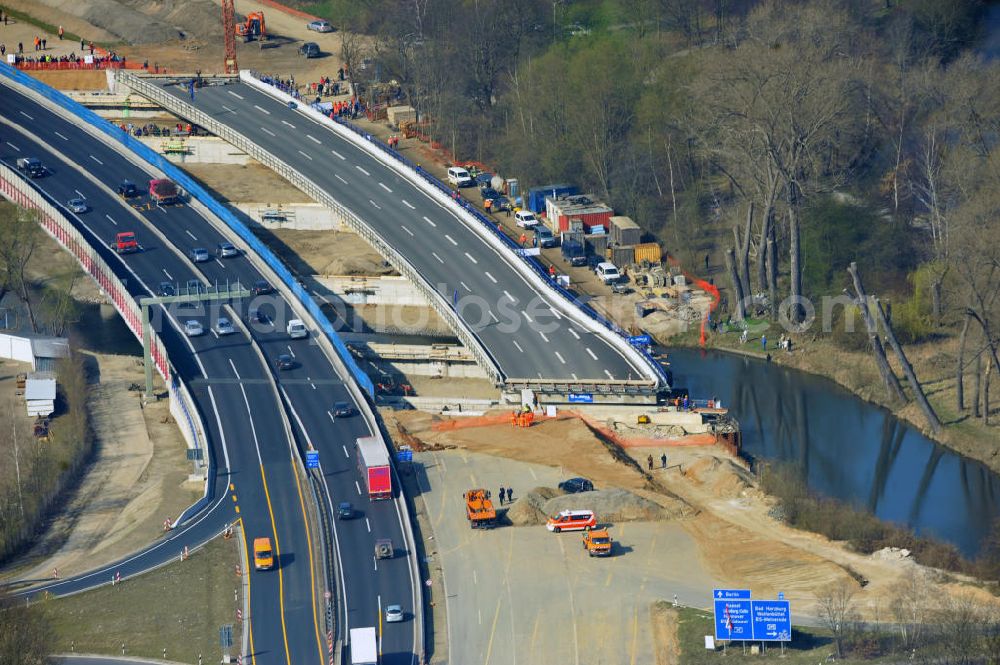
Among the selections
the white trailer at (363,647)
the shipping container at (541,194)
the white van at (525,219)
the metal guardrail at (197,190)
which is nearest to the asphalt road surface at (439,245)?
the white van at (525,219)

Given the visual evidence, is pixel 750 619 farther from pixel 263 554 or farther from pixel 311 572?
pixel 263 554

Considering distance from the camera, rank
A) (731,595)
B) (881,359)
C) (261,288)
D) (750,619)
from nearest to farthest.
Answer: (750,619), (731,595), (881,359), (261,288)

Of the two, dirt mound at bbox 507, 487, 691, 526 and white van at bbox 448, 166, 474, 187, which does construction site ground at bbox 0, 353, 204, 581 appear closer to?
dirt mound at bbox 507, 487, 691, 526

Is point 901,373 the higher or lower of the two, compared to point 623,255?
lower

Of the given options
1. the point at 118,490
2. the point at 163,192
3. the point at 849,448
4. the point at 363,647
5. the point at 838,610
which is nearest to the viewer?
the point at 363,647

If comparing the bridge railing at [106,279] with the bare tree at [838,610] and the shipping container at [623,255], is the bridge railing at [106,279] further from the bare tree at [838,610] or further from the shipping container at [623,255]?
the shipping container at [623,255]

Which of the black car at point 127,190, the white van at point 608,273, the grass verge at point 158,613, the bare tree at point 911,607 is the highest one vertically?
the black car at point 127,190

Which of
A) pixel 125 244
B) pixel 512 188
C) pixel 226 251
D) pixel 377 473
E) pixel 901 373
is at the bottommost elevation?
pixel 377 473

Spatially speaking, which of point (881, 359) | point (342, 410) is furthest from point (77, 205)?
point (881, 359)
